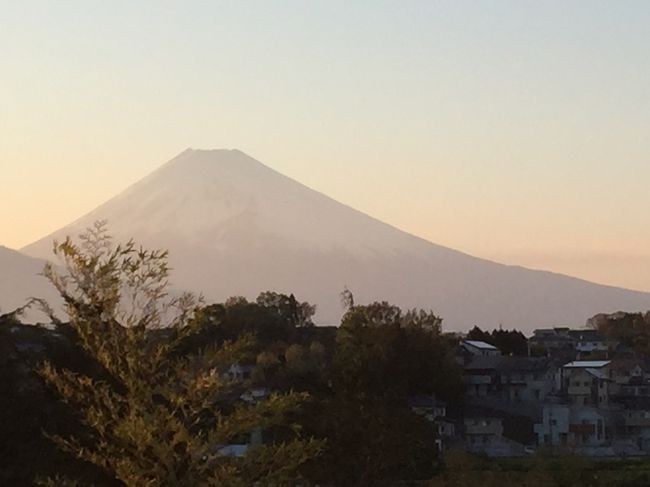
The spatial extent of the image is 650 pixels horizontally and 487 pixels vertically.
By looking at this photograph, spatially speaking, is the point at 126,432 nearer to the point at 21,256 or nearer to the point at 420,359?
the point at 420,359

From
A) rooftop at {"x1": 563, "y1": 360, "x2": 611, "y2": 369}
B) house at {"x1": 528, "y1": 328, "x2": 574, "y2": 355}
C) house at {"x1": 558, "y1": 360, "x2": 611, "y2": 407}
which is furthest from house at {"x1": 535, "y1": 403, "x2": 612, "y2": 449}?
house at {"x1": 528, "y1": 328, "x2": 574, "y2": 355}

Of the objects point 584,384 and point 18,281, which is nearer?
point 584,384

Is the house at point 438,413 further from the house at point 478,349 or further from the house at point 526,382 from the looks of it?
the house at point 478,349

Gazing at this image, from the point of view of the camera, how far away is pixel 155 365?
37.8ft

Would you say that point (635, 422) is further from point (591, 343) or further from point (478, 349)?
point (591, 343)

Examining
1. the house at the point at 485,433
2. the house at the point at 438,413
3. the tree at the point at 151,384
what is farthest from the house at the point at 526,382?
the tree at the point at 151,384

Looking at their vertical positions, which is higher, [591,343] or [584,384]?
[591,343]

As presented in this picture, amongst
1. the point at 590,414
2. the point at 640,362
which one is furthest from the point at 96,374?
the point at 640,362

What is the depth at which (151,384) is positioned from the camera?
11562 mm

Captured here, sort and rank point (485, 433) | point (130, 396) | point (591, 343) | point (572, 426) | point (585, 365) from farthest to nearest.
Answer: point (591, 343), point (585, 365), point (572, 426), point (485, 433), point (130, 396)

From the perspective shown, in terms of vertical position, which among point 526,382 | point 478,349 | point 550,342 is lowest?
point 526,382

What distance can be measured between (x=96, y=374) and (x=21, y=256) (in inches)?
6995

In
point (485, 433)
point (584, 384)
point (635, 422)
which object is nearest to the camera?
point (485, 433)

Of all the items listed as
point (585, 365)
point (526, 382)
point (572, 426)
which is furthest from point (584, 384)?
point (572, 426)
